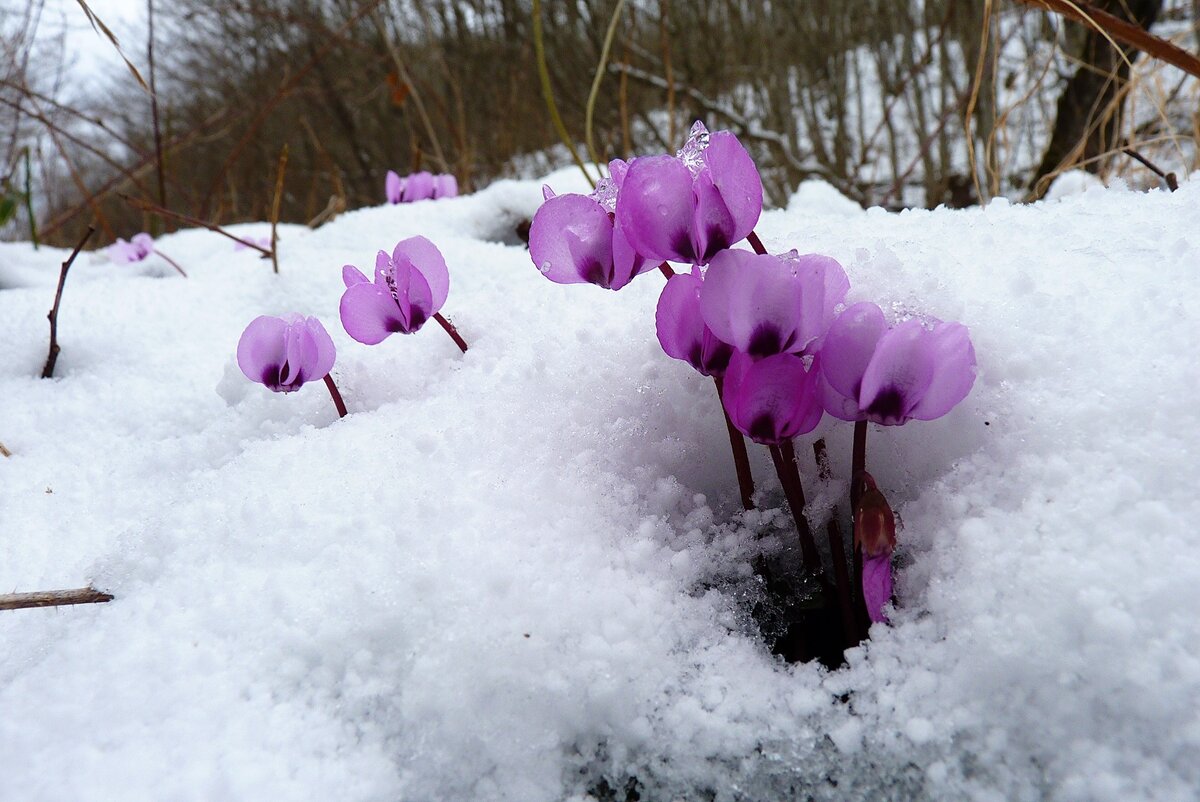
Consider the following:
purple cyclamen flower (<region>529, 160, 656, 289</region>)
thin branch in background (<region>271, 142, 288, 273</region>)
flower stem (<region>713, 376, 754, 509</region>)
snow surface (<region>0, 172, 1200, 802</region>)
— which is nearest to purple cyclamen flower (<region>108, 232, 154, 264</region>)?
thin branch in background (<region>271, 142, 288, 273</region>)

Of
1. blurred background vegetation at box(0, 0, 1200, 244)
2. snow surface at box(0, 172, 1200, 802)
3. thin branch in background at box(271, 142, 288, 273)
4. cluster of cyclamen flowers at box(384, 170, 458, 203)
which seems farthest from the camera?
blurred background vegetation at box(0, 0, 1200, 244)

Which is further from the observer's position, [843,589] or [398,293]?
[398,293]

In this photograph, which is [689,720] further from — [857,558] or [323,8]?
[323,8]

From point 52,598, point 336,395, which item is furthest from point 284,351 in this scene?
point 52,598

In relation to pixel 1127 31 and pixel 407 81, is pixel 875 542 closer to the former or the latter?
pixel 1127 31

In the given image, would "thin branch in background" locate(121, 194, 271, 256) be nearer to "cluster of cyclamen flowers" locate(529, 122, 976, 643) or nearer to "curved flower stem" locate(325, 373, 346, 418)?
"curved flower stem" locate(325, 373, 346, 418)

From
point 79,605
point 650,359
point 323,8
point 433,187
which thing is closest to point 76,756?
point 79,605

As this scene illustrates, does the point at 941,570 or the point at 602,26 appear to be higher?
the point at 602,26
